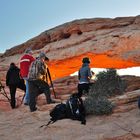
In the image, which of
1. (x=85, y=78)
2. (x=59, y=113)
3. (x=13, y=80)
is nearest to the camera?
(x=59, y=113)

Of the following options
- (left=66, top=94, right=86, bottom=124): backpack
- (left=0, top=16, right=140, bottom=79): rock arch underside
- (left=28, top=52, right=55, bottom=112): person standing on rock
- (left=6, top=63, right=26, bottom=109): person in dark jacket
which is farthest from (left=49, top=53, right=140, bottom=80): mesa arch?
(left=66, top=94, right=86, bottom=124): backpack

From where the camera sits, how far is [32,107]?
568 inches

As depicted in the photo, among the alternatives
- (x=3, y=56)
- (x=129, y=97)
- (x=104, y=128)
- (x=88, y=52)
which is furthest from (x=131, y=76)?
(x=3, y=56)

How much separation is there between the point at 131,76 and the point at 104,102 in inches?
240

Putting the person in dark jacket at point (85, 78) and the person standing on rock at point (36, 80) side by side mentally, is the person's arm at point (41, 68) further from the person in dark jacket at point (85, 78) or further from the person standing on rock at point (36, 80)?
the person in dark jacket at point (85, 78)

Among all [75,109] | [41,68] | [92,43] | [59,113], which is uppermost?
[92,43]

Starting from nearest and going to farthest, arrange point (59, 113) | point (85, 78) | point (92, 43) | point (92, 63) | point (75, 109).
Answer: point (75, 109), point (59, 113), point (85, 78), point (92, 43), point (92, 63)

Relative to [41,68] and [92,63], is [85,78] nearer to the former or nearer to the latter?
[41,68]

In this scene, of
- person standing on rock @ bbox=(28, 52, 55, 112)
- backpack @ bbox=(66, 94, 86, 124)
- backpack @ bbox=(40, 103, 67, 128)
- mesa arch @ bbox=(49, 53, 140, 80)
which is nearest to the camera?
backpack @ bbox=(66, 94, 86, 124)

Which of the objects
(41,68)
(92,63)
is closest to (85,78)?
(41,68)

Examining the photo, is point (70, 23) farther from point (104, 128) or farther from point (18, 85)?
point (104, 128)

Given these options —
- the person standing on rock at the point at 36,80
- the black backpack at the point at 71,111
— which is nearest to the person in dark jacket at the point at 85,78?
the person standing on rock at the point at 36,80

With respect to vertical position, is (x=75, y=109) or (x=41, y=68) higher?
(x=41, y=68)

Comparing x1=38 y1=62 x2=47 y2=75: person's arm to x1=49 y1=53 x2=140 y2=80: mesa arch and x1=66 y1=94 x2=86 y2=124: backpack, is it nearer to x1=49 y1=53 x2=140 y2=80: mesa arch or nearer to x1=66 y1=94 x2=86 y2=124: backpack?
x1=66 y1=94 x2=86 y2=124: backpack
